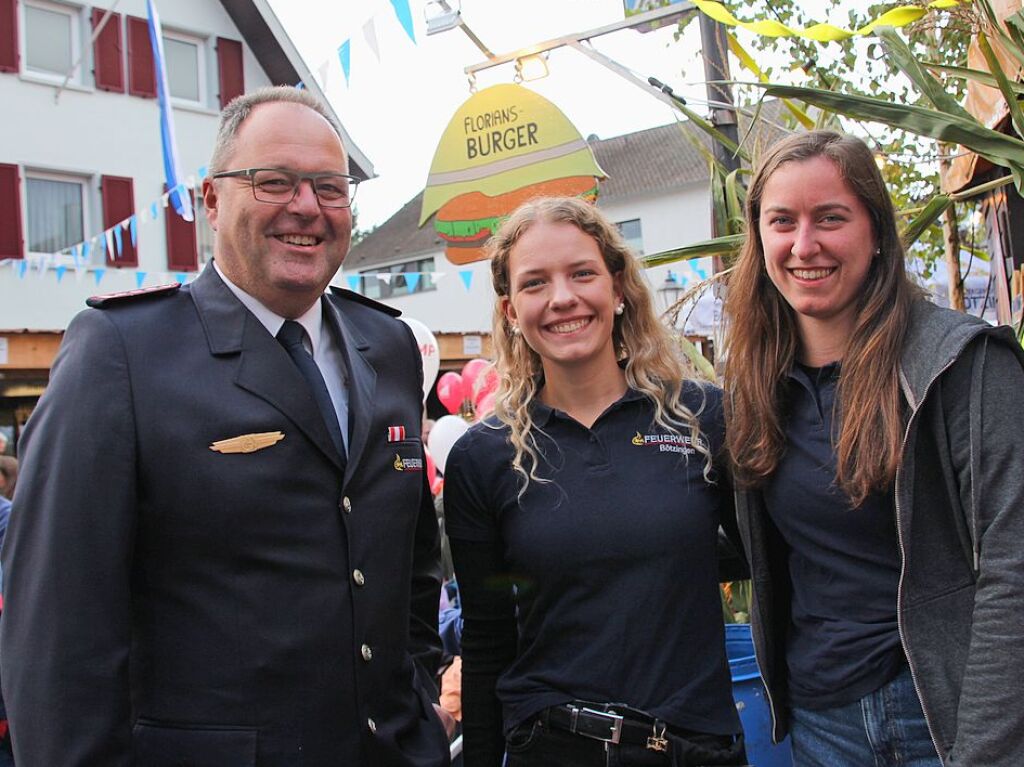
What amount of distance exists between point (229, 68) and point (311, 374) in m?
15.2

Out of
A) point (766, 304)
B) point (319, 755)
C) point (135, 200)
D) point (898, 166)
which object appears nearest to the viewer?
point (319, 755)

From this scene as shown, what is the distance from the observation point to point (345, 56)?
21.7 ft

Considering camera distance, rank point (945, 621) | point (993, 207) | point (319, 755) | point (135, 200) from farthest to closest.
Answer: point (135, 200), point (993, 207), point (319, 755), point (945, 621)

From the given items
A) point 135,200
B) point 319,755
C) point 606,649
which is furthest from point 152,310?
point 135,200

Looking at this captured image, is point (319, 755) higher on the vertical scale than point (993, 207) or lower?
lower

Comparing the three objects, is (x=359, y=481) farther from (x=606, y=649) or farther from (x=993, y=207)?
(x=993, y=207)

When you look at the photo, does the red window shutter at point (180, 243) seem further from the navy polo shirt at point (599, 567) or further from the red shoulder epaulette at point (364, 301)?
the navy polo shirt at point (599, 567)

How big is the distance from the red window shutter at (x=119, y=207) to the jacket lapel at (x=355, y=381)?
41.5ft

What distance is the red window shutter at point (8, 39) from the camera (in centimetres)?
1298

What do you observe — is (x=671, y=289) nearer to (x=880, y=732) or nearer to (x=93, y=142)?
(x=93, y=142)

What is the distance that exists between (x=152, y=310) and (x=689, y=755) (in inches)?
53.8

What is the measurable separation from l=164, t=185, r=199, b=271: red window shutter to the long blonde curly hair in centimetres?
1279

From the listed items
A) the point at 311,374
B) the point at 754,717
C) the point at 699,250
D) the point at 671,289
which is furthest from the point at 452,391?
the point at 311,374

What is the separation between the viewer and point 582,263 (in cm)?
224
